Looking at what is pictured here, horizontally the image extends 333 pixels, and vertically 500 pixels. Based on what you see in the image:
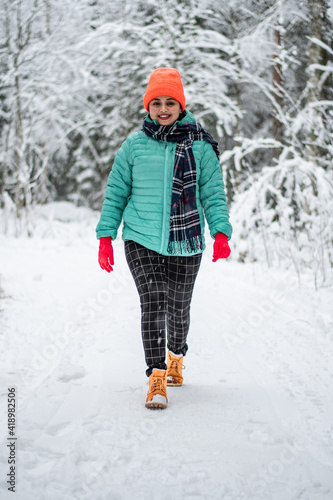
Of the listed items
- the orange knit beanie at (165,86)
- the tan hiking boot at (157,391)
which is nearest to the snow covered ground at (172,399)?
the tan hiking boot at (157,391)

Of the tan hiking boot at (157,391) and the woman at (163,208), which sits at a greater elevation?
the woman at (163,208)

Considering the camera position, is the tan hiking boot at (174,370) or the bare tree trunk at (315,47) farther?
the bare tree trunk at (315,47)

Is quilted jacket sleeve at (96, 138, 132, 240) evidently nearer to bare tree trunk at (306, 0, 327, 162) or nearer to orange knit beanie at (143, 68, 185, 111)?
orange knit beanie at (143, 68, 185, 111)

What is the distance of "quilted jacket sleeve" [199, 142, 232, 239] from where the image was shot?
7.20ft

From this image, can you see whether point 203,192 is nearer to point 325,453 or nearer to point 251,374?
point 251,374

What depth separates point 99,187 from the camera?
15711 millimetres

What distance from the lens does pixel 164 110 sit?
7.17 feet

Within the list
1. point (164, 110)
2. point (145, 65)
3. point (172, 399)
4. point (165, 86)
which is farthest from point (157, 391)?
point (145, 65)

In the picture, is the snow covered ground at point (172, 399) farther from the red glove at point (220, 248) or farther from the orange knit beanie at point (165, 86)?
the orange knit beanie at point (165, 86)

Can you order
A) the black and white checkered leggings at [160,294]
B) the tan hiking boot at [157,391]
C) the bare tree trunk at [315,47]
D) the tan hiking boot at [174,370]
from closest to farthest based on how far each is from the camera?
1. the tan hiking boot at [157,391]
2. the black and white checkered leggings at [160,294]
3. the tan hiking boot at [174,370]
4. the bare tree trunk at [315,47]

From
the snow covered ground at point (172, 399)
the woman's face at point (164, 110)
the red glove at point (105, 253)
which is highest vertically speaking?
the woman's face at point (164, 110)

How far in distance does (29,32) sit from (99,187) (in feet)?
22.0

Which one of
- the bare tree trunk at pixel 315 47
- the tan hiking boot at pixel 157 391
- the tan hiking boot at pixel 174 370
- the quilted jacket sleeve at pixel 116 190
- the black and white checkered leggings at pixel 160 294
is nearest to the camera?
the tan hiking boot at pixel 157 391

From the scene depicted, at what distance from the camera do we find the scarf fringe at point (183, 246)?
2119 millimetres
